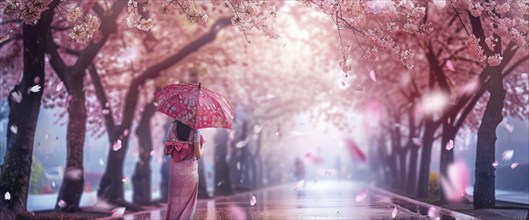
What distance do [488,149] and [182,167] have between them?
8876 mm

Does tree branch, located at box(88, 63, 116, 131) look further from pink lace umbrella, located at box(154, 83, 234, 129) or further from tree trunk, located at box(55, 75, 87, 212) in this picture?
pink lace umbrella, located at box(154, 83, 234, 129)

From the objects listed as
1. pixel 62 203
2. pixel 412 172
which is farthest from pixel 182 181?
pixel 412 172

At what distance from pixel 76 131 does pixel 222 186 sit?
55.3 ft

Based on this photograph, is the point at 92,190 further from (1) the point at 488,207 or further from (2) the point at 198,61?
(1) the point at 488,207

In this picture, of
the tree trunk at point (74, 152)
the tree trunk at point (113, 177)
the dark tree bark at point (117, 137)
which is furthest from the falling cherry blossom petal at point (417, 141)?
the tree trunk at point (74, 152)

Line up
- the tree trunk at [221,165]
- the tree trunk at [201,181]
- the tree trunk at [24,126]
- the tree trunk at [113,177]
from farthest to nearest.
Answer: the tree trunk at [221,165] < the tree trunk at [201,181] < the tree trunk at [113,177] < the tree trunk at [24,126]

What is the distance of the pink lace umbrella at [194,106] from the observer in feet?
30.5

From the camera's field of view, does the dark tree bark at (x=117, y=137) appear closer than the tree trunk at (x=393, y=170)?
Yes

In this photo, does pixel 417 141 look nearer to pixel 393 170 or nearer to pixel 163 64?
pixel 393 170

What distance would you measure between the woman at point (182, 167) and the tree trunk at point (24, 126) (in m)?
4.61

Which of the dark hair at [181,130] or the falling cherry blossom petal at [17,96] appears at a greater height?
the falling cherry blossom petal at [17,96]

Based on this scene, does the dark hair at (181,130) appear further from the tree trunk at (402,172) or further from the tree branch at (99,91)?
the tree trunk at (402,172)

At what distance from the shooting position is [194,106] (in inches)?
368

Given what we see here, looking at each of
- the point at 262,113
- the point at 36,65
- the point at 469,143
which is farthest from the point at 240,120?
the point at 36,65
